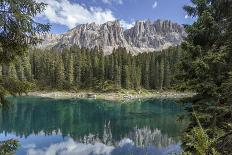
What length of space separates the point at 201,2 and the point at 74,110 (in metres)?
66.1

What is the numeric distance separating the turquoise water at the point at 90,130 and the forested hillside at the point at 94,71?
114 feet

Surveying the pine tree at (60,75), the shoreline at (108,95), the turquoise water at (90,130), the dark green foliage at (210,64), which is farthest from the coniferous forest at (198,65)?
the pine tree at (60,75)

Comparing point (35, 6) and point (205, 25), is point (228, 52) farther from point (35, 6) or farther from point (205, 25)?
point (35, 6)

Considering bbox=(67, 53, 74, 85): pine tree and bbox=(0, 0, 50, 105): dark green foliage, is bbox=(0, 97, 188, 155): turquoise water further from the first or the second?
bbox=(67, 53, 74, 85): pine tree

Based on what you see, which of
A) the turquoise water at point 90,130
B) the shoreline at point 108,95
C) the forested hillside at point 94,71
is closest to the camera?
the turquoise water at point 90,130

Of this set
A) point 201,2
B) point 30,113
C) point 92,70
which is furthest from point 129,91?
point 201,2

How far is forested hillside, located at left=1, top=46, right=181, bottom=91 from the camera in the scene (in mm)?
121438

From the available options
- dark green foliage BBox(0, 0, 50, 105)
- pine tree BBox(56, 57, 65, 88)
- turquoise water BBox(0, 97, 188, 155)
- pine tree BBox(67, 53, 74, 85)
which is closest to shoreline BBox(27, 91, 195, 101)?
pine tree BBox(56, 57, 65, 88)

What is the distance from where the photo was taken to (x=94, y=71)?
127250 millimetres

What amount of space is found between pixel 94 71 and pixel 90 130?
2799 inches

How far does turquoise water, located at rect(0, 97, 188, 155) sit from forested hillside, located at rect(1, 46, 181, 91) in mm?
34773

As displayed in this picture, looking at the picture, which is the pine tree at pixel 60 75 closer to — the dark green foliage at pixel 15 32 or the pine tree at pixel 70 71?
the pine tree at pixel 70 71

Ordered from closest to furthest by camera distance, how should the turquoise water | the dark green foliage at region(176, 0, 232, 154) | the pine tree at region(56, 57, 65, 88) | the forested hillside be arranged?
the dark green foliage at region(176, 0, 232, 154) < the turquoise water < the pine tree at region(56, 57, 65, 88) < the forested hillside

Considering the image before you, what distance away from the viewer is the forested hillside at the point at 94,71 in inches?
4781
